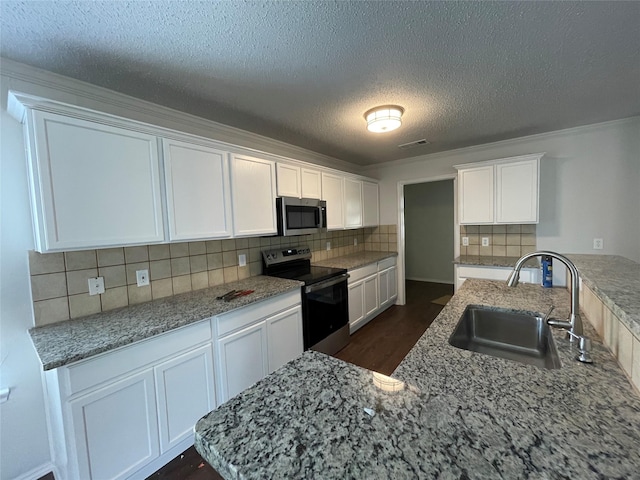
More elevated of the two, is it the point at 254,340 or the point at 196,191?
the point at 196,191

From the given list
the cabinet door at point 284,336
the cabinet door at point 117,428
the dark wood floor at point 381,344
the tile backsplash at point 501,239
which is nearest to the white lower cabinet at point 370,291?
the dark wood floor at point 381,344

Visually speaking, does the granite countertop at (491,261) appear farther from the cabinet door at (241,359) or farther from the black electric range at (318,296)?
the cabinet door at (241,359)

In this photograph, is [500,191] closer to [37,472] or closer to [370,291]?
[370,291]

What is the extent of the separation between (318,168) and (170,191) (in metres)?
1.70

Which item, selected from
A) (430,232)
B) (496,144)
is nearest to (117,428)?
(496,144)

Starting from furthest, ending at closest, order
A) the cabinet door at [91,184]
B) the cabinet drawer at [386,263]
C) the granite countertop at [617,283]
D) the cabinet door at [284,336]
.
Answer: the cabinet drawer at [386,263]
the cabinet door at [284,336]
the cabinet door at [91,184]
the granite countertop at [617,283]

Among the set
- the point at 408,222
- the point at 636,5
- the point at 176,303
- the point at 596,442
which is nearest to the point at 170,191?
the point at 176,303

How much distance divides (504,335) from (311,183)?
7.30 ft

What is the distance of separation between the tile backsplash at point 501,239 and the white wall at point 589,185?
0.12 meters

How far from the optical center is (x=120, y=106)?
1894mm

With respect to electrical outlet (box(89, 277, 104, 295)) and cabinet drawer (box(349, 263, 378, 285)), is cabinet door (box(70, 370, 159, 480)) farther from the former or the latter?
cabinet drawer (box(349, 263, 378, 285))

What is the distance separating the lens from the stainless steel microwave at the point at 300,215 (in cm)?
257

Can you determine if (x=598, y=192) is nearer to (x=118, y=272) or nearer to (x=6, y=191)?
(x=118, y=272)

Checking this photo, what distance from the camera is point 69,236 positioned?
140 centimetres
